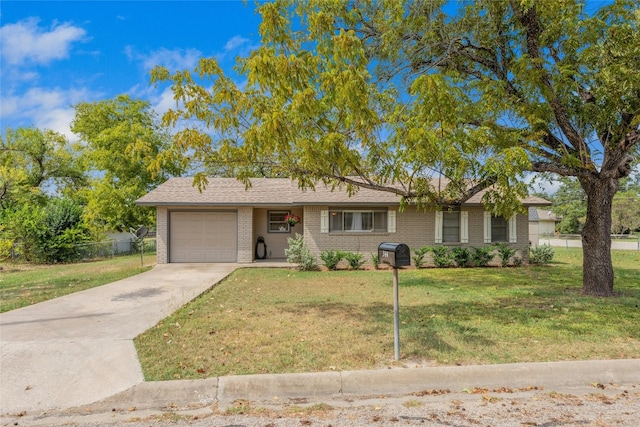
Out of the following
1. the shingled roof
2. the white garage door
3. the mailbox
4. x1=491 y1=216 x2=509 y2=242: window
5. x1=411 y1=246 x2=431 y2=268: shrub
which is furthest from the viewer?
the white garage door

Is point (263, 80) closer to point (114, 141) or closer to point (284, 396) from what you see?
point (284, 396)

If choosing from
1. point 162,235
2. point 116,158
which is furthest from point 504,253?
point 116,158

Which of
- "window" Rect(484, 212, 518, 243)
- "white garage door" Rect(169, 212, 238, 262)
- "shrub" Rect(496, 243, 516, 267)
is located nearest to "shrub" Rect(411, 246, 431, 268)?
"window" Rect(484, 212, 518, 243)

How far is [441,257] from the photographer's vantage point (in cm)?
1423

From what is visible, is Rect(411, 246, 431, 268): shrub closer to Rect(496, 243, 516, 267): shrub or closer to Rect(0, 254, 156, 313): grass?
Rect(496, 243, 516, 267): shrub

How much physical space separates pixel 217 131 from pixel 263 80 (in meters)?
1.49

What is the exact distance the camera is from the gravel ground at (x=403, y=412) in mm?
3135

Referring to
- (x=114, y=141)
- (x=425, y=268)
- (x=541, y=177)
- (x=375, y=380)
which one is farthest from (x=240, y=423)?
(x=114, y=141)

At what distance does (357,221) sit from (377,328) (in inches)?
372

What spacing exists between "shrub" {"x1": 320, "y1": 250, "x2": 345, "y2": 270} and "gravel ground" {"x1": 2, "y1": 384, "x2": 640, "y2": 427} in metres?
9.99

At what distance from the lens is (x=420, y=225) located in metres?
15.0

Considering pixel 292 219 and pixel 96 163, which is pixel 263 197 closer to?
pixel 292 219

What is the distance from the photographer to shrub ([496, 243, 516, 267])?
1440 cm

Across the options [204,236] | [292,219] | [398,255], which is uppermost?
[292,219]
